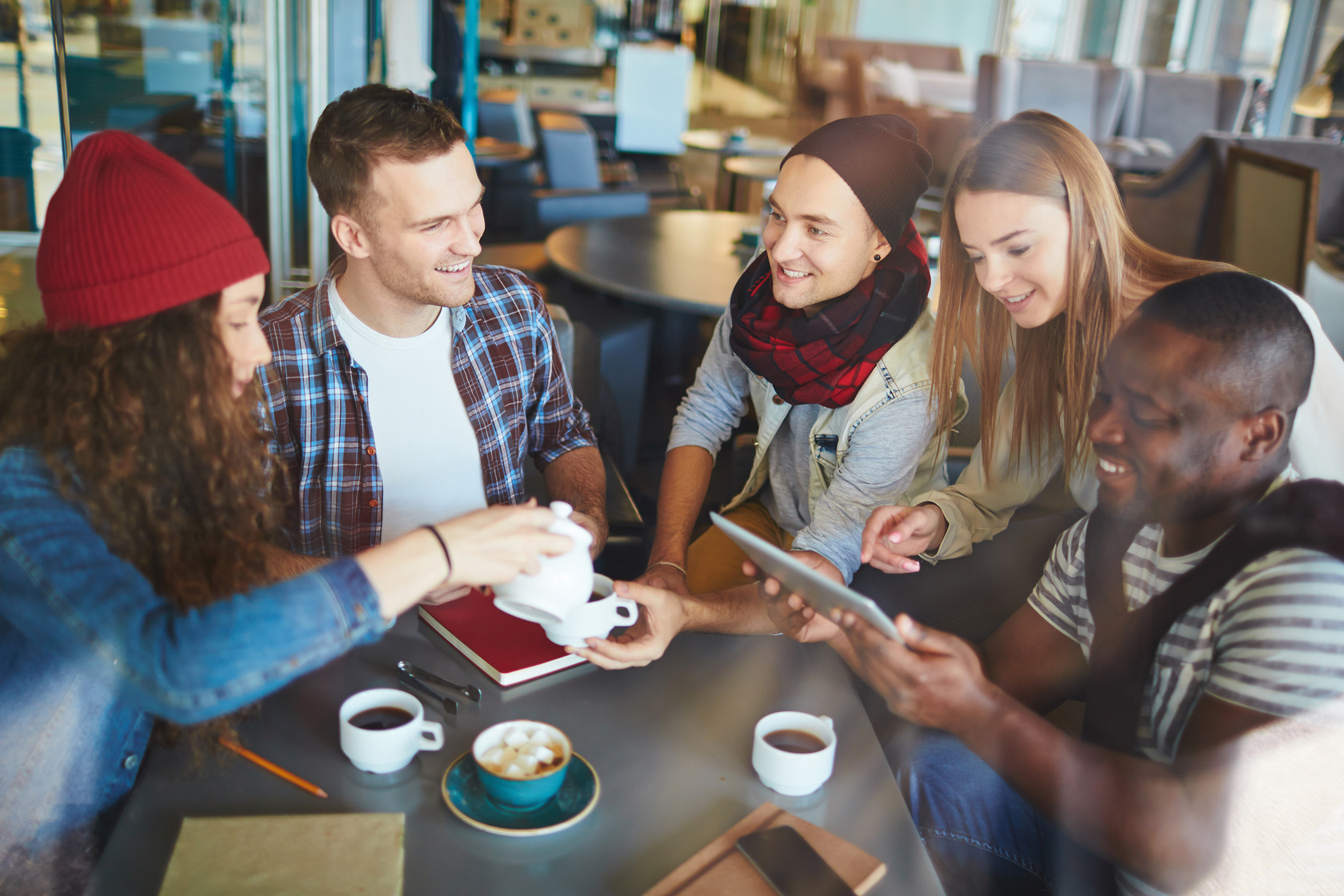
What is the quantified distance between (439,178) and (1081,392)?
3.32 feet

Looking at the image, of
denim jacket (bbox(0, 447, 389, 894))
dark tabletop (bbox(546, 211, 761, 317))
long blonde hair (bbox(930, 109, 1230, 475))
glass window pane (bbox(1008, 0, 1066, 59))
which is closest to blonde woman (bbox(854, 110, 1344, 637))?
long blonde hair (bbox(930, 109, 1230, 475))

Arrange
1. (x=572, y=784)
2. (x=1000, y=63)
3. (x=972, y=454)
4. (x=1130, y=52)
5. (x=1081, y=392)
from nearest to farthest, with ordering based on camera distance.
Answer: (x=572, y=784) → (x=1081, y=392) → (x=972, y=454) → (x=1000, y=63) → (x=1130, y=52)

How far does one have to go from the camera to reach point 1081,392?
140cm

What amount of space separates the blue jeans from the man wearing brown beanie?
331 mm

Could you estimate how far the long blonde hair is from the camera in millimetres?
1357

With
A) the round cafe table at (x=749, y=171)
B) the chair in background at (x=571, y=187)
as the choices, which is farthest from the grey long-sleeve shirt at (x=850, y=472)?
the round cafe table at (x=749, y=171)

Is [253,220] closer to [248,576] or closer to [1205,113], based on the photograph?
[248,576]

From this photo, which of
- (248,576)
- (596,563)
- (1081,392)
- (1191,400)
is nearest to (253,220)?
(596,563)

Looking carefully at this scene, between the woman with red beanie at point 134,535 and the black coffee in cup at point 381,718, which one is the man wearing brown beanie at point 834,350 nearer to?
the black coffee in cup at point 381,718

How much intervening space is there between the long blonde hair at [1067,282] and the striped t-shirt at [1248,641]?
0.37 metres

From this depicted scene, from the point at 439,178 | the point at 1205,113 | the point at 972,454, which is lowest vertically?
the point at 972,454

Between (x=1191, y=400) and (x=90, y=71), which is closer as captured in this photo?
(x=1191, y=400)

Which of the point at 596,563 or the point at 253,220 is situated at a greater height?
the point at 253,220

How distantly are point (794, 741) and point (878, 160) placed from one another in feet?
2.96
